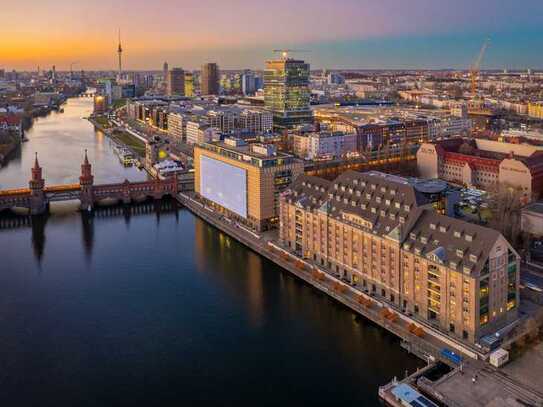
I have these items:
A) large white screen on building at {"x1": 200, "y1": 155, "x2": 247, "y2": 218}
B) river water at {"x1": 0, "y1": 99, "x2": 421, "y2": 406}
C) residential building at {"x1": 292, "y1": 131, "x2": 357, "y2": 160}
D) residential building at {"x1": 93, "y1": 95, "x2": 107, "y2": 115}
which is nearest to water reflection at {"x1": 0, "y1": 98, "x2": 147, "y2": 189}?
large white screen on building at {"x1": 200, "y1": 155, "x2": 247, "y2": 218}

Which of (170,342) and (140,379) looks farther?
(170,342)

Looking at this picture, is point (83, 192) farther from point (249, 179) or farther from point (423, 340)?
point (423, 340)

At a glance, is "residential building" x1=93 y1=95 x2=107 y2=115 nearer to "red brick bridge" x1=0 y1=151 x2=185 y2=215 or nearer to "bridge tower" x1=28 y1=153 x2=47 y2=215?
"red brick bridge" x1=0 y1=151 x2=185 y2=215

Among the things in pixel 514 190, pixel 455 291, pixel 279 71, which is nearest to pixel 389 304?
pixel 455 291

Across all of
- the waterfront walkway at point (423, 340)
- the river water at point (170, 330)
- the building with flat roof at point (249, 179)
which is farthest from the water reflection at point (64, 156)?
the waterfront walkway at point (423, 340)

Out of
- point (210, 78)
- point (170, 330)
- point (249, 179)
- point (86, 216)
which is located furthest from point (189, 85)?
point (170, 330)

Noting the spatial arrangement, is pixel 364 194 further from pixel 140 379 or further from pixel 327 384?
pixel 140 379

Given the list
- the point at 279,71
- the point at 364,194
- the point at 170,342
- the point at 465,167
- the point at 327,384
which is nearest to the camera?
the point at 327,384
